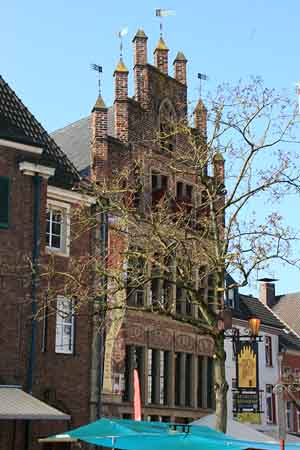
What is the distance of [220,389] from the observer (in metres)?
19.7

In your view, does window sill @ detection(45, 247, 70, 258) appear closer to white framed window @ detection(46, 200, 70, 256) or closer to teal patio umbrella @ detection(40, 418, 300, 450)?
white framed window @ detection(46, 200, 70, 256)

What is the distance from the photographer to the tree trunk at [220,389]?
19531 millimetres

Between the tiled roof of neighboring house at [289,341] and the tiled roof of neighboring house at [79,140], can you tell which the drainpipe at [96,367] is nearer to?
the tiled roof of neighboring house at [79,140]

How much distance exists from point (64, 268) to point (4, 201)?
3186 mm

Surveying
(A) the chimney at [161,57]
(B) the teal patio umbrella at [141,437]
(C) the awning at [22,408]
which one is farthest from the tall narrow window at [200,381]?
(B) the teal patio umbrella at [141,437]

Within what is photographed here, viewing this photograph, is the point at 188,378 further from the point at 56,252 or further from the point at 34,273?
the point at 34,273

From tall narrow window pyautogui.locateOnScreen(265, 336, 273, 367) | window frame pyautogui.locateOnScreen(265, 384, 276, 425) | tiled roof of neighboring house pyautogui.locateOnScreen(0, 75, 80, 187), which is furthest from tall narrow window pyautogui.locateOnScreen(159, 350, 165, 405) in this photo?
tall narrow window pyautogui.locateOnScreen(265, 336, 273, 367)

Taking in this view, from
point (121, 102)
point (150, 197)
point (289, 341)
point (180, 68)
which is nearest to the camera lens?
point (121, 102)

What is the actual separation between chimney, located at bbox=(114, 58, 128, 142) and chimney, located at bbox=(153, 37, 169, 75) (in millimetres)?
2645

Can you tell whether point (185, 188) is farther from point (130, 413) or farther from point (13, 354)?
point (13, 354)

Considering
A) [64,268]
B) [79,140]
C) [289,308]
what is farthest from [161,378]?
[289,308]

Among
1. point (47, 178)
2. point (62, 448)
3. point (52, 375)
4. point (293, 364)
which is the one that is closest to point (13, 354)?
point (52, 375)

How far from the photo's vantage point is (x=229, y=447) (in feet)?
56.9

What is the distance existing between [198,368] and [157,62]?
40.3 ft
